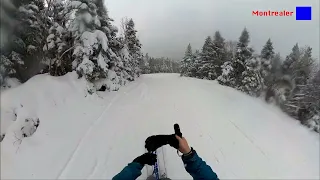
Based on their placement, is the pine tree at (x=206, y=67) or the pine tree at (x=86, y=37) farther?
the pine tree at (x=206, y=67)

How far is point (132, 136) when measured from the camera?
5.84 meters

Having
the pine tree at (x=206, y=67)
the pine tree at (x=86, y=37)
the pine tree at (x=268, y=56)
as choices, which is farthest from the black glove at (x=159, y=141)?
the pine tree at (x=206, y=67)

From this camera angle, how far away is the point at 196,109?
8484mm

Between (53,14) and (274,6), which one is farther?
(53,14)

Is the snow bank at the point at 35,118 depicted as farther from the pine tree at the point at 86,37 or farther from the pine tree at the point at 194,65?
the pine tree at the point at 194,65

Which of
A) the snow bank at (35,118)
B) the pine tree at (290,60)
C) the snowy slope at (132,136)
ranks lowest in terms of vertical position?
the snowy slope at (132,136)

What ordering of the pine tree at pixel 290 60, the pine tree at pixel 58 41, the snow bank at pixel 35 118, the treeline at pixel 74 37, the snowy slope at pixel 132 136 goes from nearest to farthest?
1. the snow bank at pixel 35 118
2. the snowy slope at pixel 132 136
3. the pine tree at pixel 290 60
4. the treeline at pixel 74 37
5. the pine tree at pixel 58 41

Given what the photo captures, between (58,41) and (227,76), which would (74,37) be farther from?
(227,76)

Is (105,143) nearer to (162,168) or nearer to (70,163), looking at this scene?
(70,163)

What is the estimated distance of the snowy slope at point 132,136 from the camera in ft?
12.9

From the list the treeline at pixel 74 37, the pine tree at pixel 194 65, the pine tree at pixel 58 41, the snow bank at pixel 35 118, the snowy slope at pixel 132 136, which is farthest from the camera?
the pine tree at pixel 194 65

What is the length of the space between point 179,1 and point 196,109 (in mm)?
4410

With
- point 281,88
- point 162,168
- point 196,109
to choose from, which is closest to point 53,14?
point 196,109

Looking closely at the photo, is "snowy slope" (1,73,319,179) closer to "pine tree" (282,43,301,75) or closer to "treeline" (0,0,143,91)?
"treeline" (0,0,143,91)
